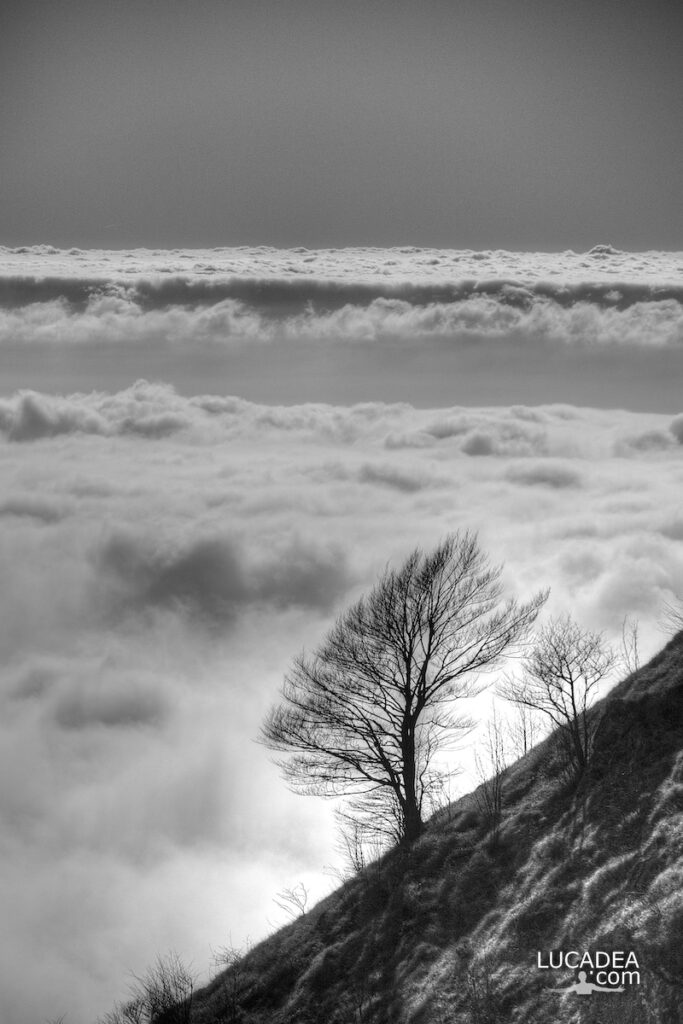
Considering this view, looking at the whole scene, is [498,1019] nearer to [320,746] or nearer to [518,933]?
[518,933]

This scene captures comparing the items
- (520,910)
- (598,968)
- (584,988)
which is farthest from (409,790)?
(584,988)

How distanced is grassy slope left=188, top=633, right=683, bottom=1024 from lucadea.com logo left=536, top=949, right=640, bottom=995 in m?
0.22

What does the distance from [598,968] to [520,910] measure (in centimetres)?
419

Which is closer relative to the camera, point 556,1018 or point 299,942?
point 556,1018

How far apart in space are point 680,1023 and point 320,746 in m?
18.6

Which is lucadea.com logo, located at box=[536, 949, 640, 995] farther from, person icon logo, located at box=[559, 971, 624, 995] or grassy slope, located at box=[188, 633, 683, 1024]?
grassy slope, located at box=[188, 633, 683, 1024]

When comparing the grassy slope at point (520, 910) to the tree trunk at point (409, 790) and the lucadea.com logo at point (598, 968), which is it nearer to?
the lucadea.com logo at point (598, 968)

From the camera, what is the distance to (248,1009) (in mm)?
30578

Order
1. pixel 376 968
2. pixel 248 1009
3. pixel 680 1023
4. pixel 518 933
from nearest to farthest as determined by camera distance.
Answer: pixel 680 1023 → pixel 518 933 → pixel 376 968 → pixel 248 1009

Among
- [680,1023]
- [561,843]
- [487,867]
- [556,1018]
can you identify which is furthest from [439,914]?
[680,1023]

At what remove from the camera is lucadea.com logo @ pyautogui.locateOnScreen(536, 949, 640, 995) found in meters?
22.3

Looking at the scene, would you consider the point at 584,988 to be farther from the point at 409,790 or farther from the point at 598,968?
the point at 409,790

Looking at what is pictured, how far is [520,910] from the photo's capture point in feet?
88.6

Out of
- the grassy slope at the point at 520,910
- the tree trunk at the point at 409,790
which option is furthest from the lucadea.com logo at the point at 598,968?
the tree trunk at the point at 409,790
